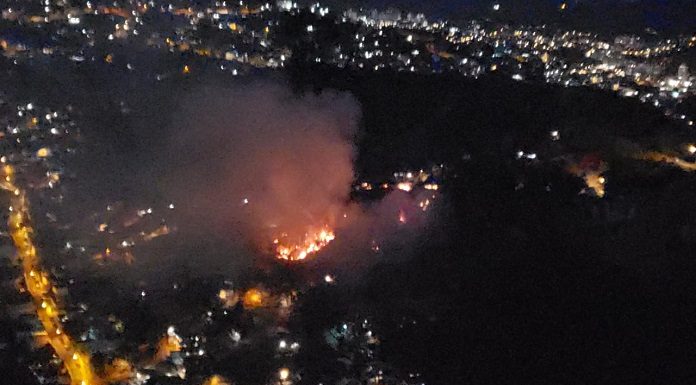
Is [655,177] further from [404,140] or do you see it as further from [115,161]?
[115,161]

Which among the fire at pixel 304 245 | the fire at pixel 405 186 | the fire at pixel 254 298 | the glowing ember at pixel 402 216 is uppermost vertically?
the fire at pixel 405 186

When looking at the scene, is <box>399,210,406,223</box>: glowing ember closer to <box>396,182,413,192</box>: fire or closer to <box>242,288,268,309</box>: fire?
<box>396,182,413,192</box>: fire

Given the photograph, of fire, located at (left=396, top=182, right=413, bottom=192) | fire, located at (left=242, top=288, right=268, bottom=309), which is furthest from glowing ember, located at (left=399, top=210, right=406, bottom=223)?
fire, located at (left=242, top=288, right=268, bottom=309)

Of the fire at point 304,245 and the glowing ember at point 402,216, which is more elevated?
the glowing ember at point 402,216

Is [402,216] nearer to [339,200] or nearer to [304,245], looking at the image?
[339,200]

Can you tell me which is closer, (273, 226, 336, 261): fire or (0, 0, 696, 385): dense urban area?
(0, 0, 696, 385): dense urban area

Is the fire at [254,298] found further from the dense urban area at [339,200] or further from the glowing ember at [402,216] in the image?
the glowing ember at [402,216]

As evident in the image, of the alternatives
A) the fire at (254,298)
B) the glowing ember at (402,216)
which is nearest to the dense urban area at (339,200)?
the fire at (254,298)

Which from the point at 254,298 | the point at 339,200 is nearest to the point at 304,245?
the point at 339,200

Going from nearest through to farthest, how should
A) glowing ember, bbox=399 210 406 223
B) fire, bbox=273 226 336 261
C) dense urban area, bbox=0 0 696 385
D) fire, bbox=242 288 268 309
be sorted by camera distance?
1. dense urban area, bbox=0 0 696 385
2. fire, bbox=242 288 268 309
3. fire, bbox=273 226 336 261
4. glowing ember, bbox=399 210 406 223
